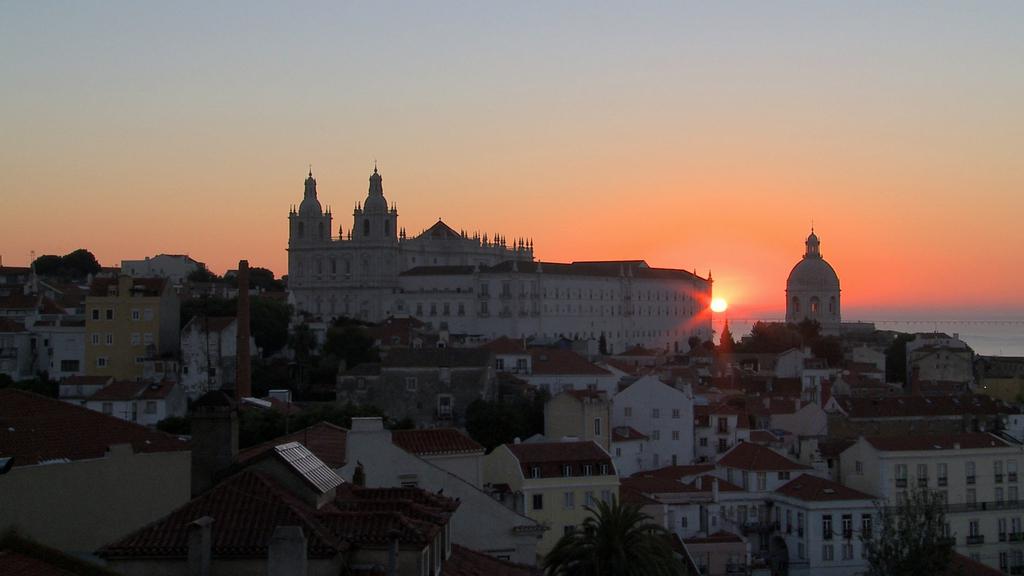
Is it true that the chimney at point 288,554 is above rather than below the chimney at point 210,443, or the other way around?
below

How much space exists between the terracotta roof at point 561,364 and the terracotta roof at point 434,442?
1389 inches

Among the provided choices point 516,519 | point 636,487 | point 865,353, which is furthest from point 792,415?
point 865,353

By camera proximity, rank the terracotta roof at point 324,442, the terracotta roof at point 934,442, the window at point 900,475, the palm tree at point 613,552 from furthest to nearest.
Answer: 1. the terracotta roof at point 934,442
2. the window at point 900,475
3. the terracotta roof at point 324,442
4. the palm tree at point 613,552

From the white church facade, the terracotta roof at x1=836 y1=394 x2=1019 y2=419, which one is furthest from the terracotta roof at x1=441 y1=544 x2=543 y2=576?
the white church facade

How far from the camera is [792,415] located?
5041 cm

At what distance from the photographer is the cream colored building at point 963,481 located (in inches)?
1474

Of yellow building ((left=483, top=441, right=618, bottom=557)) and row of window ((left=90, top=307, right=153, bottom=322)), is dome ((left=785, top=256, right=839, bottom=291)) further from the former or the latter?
yellow building ((left=483, top=441, right=618, bottom=557))

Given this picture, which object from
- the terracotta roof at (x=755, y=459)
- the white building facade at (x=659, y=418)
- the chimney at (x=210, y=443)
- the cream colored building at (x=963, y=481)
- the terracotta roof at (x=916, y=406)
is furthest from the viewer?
the terracotta roof at (x=916, y=406)

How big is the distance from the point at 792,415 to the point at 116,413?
2420cm

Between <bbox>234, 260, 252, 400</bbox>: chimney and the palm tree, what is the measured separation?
3101 centimetres

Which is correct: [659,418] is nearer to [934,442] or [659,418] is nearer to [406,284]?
[934,442]

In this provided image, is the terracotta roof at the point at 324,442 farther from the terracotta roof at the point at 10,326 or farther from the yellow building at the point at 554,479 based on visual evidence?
the terracotta roof at the point at 10,326

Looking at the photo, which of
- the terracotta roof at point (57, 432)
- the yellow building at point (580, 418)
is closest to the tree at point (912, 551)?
the yellow building at point (580, 418)

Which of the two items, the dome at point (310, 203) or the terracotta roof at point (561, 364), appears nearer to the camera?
the terracotta roof at point (561, 364)
